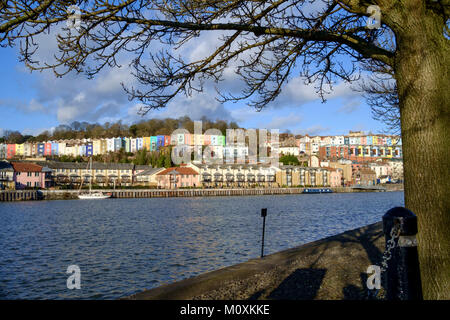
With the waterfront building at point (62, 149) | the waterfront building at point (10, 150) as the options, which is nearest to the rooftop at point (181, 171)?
the waterfront building at point (62, 149)

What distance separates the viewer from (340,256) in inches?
347

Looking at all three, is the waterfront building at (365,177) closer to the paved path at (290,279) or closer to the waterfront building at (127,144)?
the waterfront building at (127,144)

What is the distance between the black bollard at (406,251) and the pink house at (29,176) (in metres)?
90.6

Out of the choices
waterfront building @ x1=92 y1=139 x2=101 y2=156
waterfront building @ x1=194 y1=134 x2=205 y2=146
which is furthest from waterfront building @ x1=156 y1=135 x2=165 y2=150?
waterfront building @ x1=92 y1=139 x2=101 y2=156

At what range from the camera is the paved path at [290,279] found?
6363 millimetres

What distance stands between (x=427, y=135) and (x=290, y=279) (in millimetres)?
4199

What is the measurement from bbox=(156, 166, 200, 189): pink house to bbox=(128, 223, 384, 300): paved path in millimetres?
88440

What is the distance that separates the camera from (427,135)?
3965 millimetres

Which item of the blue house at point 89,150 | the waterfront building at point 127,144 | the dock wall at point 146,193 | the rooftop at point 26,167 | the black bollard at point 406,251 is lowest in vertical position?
the dock wall at point 146,193

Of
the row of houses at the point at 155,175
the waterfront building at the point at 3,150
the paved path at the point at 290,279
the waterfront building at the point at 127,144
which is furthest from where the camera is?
the waterfront building at the point at 127,144

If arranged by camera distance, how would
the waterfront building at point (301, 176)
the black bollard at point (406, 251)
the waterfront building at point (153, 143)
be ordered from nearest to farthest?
the black bollard at point (406, 251), the waterfront building at point (301, 176), the waterfront building at point (153, 143)
